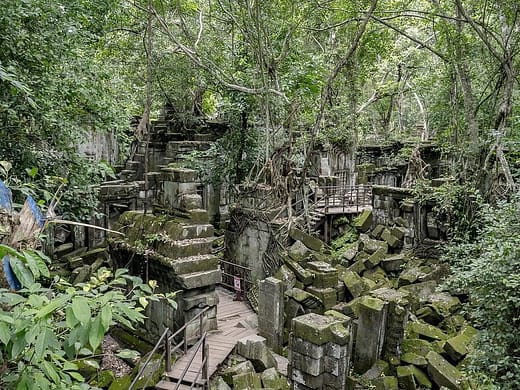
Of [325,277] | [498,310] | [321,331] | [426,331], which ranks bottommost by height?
[426,331]

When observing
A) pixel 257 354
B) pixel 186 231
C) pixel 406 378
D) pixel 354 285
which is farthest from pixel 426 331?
pixel 186 231

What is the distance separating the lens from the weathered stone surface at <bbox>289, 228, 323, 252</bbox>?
1078 cm

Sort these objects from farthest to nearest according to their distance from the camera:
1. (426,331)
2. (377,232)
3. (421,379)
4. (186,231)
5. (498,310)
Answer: (377,232) → (186,231) → (426,331) → (421,379) → (498,310)

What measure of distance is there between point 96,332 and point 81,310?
0.52 feet

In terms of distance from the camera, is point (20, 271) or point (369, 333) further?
point (369, 333)

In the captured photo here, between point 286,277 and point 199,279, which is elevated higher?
point 199,279

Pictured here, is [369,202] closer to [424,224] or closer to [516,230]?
[424,224]

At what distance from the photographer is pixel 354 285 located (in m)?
9.05

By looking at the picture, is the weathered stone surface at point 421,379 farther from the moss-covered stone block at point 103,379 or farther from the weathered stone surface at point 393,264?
the moss-covered stone block at point 103,379

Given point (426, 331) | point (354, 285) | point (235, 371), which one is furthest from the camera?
point (354, 285)

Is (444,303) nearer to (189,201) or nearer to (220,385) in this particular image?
(220,385)

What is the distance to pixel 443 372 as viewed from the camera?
5.91 meters

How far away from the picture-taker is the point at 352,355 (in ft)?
22.5

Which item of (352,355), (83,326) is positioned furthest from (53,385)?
(352,355)
